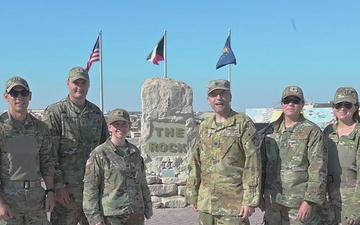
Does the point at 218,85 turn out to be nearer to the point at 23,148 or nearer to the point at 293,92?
the point at 293,92

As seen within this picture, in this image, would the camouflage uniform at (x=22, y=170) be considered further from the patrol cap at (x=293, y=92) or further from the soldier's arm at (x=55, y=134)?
the patrol cap at (x=293, y=92)

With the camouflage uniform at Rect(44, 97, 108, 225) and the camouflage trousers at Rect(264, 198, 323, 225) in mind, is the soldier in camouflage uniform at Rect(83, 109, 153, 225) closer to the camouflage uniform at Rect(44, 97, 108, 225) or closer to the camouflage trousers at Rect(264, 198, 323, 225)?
the camouflage uniform at Rect(44, 97, 108, 225)

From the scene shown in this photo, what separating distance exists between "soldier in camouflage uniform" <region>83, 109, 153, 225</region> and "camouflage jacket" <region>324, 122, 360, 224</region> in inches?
68.3

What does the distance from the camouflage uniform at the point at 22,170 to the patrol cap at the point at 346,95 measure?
272 centimetres

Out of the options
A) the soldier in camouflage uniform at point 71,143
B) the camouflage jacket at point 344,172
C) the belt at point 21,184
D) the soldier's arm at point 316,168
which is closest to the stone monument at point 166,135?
the soldier in camouflage uniform at point 71,143

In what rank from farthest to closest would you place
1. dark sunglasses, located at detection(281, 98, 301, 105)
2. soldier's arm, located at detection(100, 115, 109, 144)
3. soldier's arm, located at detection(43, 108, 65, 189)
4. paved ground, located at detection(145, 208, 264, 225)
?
paved ground, located at detection(145, 208, 264, 225)
soldier's arm, located at detection(100, 115, 109, 144)
soldier's arm, located at detection(43, 108, 65, 189)
dark sunglasses, located at detection(281, 98, 301, 105)

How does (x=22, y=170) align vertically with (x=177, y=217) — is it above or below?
above

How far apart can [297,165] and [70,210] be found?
2.21 m

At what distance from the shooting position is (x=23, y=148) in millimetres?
3961

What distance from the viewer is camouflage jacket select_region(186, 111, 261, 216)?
388 cm

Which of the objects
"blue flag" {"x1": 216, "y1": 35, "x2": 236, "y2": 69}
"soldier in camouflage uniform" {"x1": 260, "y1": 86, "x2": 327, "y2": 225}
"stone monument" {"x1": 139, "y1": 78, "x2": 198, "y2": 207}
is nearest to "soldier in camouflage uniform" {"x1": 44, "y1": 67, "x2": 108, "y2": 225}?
"soldier in camouflage uniform" {"x1": 260, "y1": 86, "x2": 327, "y2": 225}

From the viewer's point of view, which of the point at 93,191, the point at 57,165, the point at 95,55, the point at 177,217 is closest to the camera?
the point at 93,191

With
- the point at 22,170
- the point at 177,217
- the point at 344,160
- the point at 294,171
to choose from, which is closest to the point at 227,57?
the point at 177,217

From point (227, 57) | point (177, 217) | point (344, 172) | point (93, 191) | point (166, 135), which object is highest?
point (227, 57)
